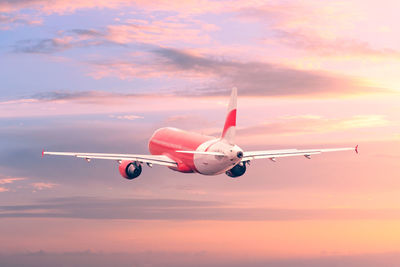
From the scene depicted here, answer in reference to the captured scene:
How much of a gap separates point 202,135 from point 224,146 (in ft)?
34.5

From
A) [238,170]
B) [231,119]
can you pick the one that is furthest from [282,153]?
[231,119]

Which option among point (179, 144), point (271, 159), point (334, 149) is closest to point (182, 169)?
point (179, 144)

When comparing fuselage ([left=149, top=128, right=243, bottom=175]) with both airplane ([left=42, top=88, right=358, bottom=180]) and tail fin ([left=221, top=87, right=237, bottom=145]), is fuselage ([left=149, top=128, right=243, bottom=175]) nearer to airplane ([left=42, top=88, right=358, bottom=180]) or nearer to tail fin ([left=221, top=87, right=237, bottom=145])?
airplane ([left=42, top=88, right=358, bottom=180])

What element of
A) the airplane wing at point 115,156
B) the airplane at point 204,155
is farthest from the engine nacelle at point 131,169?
the airplane wing at point 115,156

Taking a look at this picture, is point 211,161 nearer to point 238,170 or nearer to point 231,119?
point 231,119

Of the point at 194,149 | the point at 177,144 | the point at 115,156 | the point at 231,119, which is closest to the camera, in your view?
the point at 231,119

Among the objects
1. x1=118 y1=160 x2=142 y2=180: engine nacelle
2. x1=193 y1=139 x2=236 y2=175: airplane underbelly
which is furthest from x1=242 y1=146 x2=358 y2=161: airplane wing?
x1=118 y1=160 x2=142 y2=180: engine nacelle

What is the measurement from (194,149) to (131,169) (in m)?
7.45

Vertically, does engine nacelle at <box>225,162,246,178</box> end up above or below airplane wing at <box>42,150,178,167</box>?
below

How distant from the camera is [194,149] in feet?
Answer: 221

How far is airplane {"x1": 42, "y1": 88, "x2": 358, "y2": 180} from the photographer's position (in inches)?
2345

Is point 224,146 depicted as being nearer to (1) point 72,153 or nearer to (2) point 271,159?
(2) point 271,159

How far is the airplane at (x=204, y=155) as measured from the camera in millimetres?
59562

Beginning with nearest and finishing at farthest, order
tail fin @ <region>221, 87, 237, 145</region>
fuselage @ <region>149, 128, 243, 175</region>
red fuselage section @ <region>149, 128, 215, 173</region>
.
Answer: tail fin @ <region>221, 87, 237, 145</region>, fuselage @ <region>149, 128, 243, 175</region>, red fuselage section @ <region>149, 128, 215, 173</region>
